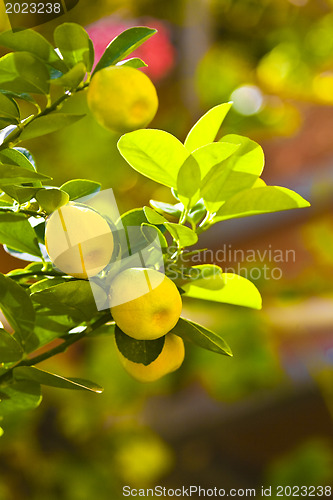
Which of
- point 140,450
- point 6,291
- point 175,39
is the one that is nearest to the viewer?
point 6,291

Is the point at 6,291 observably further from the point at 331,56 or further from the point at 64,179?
the point at 331,56

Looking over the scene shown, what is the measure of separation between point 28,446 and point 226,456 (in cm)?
61

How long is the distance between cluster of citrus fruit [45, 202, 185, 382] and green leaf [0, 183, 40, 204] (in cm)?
2

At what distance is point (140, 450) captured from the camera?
1.27 m

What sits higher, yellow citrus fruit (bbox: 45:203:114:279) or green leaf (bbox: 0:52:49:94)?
green leaf (bbox: 0:52:49:94)

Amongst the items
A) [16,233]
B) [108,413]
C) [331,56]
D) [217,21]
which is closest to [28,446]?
[108,413]

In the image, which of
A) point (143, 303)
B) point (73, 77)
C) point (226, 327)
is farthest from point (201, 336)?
point (226, 327)

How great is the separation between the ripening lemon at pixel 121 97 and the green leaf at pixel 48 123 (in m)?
0.02

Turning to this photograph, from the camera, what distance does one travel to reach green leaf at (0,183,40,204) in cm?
27

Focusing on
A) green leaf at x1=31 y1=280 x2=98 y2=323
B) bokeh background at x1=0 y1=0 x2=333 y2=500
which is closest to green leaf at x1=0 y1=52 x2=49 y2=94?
green leaf at x1=31 y1=280 x2=98 y2=323

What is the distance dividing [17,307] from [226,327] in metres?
1.06

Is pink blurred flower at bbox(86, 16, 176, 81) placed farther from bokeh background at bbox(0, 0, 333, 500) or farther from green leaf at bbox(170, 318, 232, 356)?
A: green leaf at bbox(170, 318, 232, 356)

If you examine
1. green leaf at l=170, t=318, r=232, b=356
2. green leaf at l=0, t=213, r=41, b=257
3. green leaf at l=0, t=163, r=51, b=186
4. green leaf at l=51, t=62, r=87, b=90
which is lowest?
green leaf at l=170, t=318, r=232, b=356

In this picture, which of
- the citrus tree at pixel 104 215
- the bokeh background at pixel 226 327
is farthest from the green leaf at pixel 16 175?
the bokeh background at pixel 226 327
